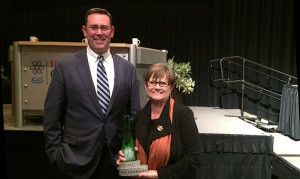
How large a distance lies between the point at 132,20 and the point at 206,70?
6.98 feet

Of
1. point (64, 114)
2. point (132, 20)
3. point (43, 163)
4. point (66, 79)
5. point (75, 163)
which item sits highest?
point (132, 20)

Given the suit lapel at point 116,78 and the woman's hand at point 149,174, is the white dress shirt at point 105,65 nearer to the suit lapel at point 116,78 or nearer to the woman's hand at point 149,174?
the suit lapel at point 116,78

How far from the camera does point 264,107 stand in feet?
21.8

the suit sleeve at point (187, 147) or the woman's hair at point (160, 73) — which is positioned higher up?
the woman's hair at point (160, 73)

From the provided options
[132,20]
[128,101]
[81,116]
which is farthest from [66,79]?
[132,20]

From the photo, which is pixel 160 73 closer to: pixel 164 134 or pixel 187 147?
pixel 164 134

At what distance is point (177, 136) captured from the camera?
1509 mm

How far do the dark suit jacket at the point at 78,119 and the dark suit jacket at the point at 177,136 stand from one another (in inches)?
9.5

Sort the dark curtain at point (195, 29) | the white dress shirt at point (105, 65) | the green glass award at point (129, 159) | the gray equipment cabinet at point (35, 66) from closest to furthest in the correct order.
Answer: the green glass award at point (129, 159), the white dress shirt at point (105, 65), the gray equipment cabinet at point (35, 66), the dark curtain at point (195, 29)

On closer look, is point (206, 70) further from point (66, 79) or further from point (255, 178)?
point (66, 79)

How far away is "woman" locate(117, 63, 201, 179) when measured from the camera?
1.47 m

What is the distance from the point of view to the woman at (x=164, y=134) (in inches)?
57.9

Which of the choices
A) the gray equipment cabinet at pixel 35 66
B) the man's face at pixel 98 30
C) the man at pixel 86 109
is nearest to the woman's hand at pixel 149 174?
the man at pixel 86 109

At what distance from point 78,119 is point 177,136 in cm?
58
